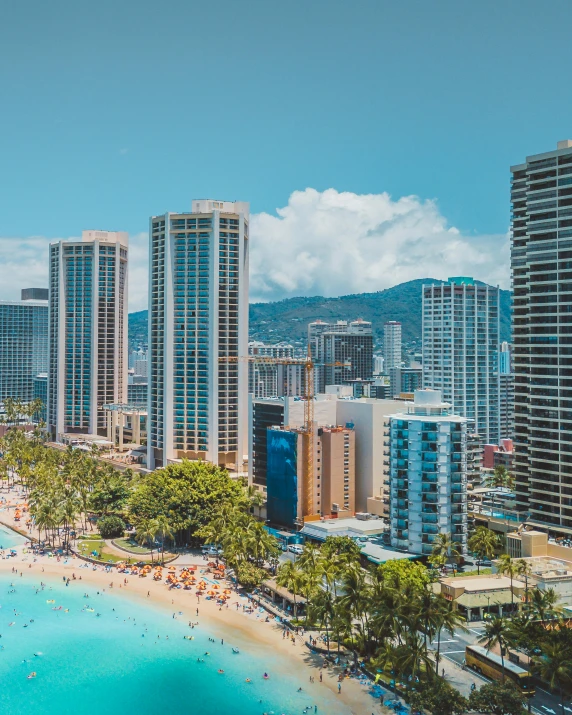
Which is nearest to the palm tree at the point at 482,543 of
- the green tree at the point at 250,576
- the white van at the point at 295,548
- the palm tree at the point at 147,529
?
the white van at the point at 295,548

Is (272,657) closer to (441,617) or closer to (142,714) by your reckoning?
(142,714)

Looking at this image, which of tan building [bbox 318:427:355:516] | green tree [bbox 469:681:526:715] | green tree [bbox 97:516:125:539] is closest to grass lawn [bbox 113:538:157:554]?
green tree [bbox 97:516:125:539]

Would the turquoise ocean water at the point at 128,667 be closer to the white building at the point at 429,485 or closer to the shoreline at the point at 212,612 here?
the shoreline at the point at 212,612

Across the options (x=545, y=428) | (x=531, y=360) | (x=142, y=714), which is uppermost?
(x=531, y=360)

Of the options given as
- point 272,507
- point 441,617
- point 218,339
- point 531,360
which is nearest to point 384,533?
point 272,507

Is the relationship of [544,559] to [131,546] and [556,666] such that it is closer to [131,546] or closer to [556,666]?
[556,666]

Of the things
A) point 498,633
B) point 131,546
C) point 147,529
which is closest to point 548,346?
point 498,633
